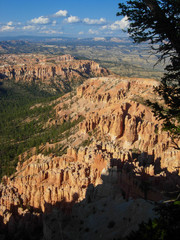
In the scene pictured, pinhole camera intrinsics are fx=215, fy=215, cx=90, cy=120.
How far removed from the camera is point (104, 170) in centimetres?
2998

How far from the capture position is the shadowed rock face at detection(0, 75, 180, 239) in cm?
2745

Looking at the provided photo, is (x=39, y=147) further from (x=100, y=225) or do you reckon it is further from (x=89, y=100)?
(x=100, y=225)

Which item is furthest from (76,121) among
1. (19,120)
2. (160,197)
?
(160,197)

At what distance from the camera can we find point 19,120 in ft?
372

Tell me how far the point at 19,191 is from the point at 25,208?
5641 millimetres

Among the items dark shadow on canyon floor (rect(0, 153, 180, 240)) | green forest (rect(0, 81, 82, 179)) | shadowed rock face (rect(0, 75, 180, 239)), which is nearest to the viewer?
dark shadow on canyon floor (rect(0, 153, 180, 240))

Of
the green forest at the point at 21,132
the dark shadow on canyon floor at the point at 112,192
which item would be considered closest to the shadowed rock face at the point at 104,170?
the dark shadow on canyon floor at the point at 112,192

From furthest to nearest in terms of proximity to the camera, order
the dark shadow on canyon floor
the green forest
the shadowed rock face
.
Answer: the green forest, the shadowed rock face, the dark shadow on canyon floor

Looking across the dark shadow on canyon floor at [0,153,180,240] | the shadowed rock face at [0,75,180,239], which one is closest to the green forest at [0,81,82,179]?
the shadowed rock face at [0,75,180,239]

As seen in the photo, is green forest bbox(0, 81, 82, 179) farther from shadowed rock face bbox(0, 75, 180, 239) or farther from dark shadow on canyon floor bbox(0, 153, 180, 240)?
dark shadow on canyon floor bbox(0, 153, 180, 240)

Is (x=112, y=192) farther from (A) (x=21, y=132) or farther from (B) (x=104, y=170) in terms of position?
(A) (x=21, y=132)

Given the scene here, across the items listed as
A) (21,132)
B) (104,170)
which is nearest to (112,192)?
(104,170)

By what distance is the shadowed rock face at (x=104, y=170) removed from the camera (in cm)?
2745

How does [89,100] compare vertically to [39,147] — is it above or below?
above
